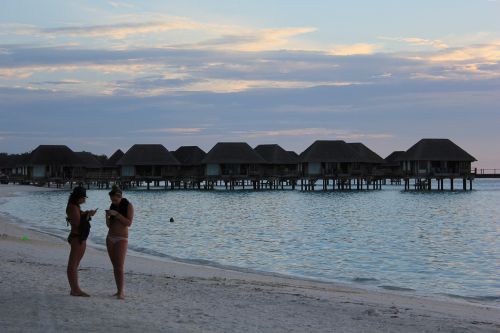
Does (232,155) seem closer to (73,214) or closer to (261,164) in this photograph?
(261,164)

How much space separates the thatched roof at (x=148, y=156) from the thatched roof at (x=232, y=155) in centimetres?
517

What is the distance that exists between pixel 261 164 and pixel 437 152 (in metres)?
21.4

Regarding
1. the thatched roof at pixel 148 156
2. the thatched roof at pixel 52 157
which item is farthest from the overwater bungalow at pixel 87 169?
the thatched roof at pixel 148 156

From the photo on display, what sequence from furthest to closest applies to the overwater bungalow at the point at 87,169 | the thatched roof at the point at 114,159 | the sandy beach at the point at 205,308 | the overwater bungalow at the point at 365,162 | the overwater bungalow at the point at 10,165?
the overwater bungalow at the point at 10,165 < the thatched roof at the point at 114,159 < the overwater bungalow at the point at 87,169 < the overwater bungalow at the point at 365,162 < the sandy beach at the point at 205,308

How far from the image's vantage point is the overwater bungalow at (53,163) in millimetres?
85750

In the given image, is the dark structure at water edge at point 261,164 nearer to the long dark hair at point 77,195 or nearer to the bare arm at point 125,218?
the bare arm at point 125,218

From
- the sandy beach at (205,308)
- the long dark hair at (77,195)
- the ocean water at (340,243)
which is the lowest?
the ocean water at (340,243)

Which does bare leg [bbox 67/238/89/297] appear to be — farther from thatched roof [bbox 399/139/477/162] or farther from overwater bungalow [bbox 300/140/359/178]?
overwater bungalow [bbox 300/140/359/178]

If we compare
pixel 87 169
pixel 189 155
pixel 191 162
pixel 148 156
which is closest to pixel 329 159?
pixel 191 162

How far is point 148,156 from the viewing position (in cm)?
8225

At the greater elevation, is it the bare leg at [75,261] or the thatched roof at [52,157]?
the thatched roof at [52,157]

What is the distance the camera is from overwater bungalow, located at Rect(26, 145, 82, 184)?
85.8 m

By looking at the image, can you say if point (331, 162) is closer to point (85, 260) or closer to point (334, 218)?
point (334, 218)

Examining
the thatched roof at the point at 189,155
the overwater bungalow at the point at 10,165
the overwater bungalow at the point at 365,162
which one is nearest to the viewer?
the overwater bungalow at the point at 365,162
